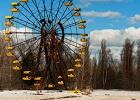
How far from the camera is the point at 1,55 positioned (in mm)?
69062

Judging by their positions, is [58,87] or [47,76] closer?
[47,76]

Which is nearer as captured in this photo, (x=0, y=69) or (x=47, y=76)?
(x=47, y=76)

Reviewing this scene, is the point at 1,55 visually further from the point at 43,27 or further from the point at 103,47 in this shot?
the point at 43,27

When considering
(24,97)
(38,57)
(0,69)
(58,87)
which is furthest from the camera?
(0,69)

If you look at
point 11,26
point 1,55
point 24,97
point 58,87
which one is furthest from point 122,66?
point 24,97

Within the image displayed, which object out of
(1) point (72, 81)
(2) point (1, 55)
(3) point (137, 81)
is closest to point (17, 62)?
(1) point (72, 81)

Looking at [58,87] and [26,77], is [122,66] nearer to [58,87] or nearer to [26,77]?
[58,87]

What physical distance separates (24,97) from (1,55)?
3485cm

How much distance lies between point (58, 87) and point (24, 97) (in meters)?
13.3

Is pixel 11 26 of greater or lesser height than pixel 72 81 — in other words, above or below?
above

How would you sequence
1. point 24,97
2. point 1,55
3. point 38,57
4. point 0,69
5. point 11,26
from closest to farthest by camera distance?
1. point 24,97
2. point 38,57
3. point 11,26
4. point 0,69
5. point 1,55

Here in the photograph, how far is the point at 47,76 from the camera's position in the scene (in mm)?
42875

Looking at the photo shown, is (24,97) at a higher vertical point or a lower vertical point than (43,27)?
lower

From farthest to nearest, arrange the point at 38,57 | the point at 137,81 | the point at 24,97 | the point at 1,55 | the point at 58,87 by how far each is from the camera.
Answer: the point at 137,81, the point at 1,55, the point at 58,87, the point at 38,57, the point at 24,97
